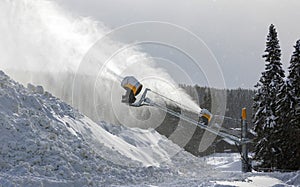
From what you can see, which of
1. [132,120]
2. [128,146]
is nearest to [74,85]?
[132,120]

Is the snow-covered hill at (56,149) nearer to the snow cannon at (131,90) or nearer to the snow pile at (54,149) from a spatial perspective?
the snow pile at (54,149)

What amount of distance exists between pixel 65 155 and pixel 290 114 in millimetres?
16713

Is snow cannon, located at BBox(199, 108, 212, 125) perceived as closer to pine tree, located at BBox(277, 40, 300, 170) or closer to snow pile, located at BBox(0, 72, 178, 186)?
snow pile, located at BBox(0, 72, 178, 186)

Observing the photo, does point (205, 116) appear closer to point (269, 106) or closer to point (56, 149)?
point (56, 149)

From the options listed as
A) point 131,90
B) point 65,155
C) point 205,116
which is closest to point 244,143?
point 205,116

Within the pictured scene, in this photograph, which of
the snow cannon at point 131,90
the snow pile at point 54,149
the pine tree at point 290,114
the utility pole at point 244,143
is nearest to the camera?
the snow pile at point 54,149

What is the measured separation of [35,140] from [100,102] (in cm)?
1693

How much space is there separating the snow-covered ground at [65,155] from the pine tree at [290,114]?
8874 millimetres

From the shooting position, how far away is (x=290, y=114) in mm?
25406

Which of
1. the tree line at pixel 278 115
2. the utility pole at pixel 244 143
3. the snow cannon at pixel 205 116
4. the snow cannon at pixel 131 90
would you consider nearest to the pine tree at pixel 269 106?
the tree line at pixel 278 115

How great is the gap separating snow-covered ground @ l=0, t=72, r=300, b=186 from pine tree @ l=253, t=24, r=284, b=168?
27.9 ft

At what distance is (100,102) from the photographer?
30297 mm

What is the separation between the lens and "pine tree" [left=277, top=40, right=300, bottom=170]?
2488 cm

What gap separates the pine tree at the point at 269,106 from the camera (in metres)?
25.7
